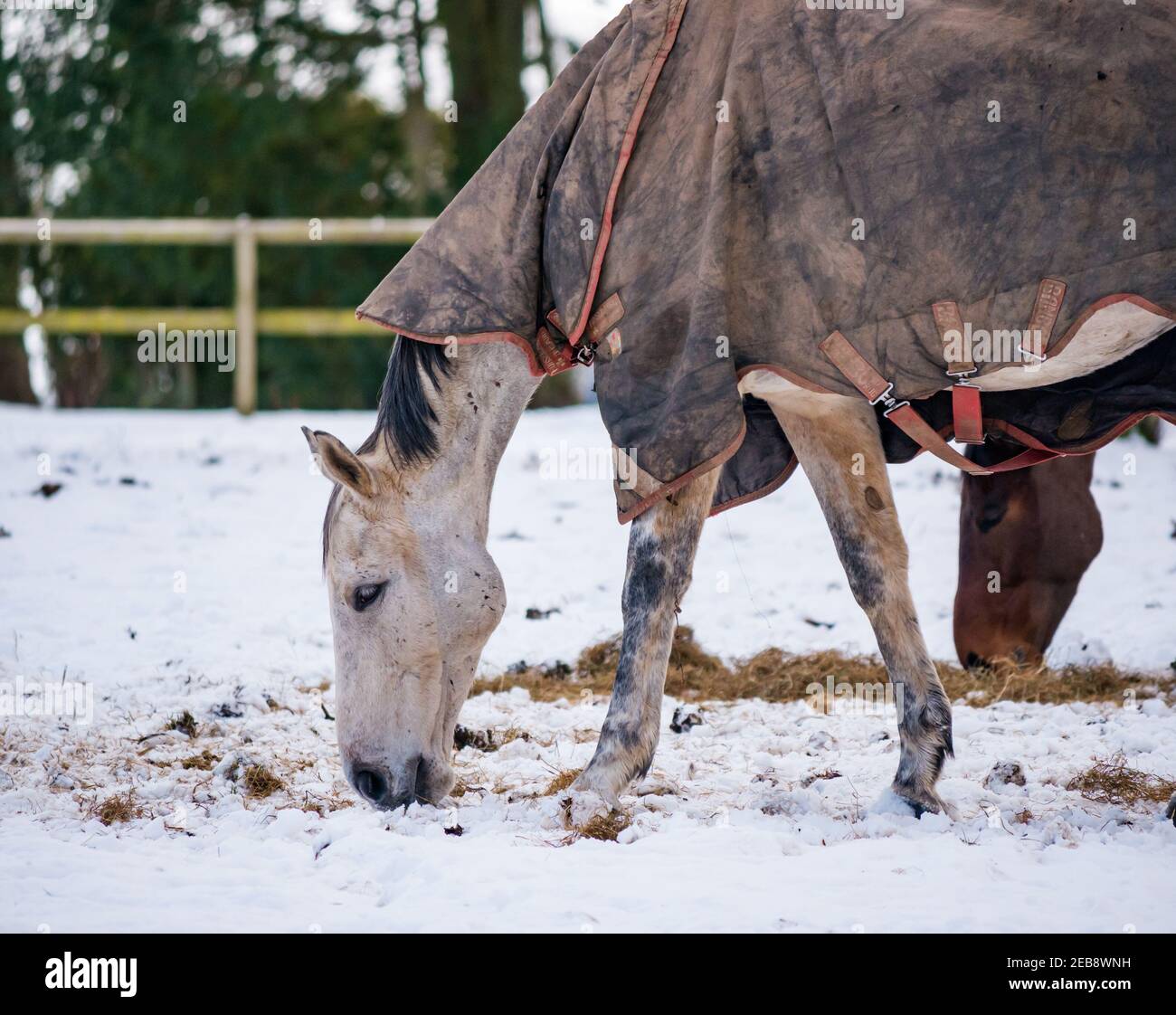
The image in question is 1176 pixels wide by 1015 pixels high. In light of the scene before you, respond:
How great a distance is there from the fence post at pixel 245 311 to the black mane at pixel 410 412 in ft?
20.8

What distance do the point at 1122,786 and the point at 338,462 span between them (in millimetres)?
2199

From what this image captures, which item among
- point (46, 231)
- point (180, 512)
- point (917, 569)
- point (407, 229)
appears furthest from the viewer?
point (407, 229)

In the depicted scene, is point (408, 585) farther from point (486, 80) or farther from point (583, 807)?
point (486, 80)

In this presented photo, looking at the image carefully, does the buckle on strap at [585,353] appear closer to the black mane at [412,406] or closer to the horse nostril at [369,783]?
the black mane at [412,406]

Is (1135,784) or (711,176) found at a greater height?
(711,176)

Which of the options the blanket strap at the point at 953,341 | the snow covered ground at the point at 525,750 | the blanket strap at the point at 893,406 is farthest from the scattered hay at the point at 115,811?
the blanket strap at the point at 953,341

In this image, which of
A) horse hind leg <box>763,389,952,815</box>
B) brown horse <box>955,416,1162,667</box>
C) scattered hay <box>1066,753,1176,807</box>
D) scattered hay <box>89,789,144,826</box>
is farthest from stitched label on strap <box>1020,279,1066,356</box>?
scattered hay <box>89,789,144,826</box>

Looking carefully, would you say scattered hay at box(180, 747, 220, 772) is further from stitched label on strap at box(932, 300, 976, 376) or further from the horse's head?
stitched label on strap at box(932, 300, 976, 376)

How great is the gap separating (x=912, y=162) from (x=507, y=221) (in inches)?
41.7

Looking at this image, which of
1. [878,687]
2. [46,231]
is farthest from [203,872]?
[46,231]

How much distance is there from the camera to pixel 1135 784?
3.44 meters

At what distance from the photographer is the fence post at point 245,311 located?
9.55 metres

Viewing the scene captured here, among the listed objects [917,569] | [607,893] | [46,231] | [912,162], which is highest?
[46,231]

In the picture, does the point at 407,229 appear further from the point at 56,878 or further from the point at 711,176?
the point at 56,878
